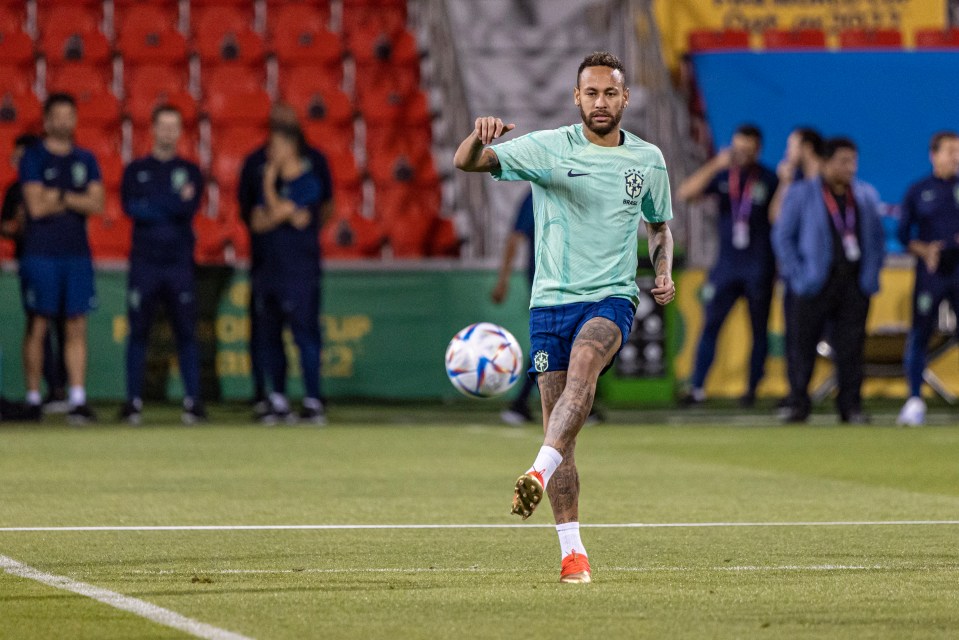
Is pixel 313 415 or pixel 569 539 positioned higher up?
pixel 569 539

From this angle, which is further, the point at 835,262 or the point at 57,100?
the point at 835,262

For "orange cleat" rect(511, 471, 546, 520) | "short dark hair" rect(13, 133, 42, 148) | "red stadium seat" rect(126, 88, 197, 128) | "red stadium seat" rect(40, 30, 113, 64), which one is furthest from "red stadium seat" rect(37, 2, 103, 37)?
"orange cleat" rect(511, 471, 546, 520)

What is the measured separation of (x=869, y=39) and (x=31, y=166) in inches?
Result: 441

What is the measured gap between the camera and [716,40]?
2236cm

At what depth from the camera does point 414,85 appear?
23.7m

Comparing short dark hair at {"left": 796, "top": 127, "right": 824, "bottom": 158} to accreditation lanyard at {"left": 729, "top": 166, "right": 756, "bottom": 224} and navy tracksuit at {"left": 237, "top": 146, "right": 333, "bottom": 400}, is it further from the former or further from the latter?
navy tracksuit at {"left": 237, "top": 146, "right": 333, "bottom": 400}

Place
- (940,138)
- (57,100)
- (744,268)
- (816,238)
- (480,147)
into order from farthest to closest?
1. (744,268)
2. (940,138)
3. (816,238)
4. (57,100)
5. (480,147)

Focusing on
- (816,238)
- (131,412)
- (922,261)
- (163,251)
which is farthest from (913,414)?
(131,412)

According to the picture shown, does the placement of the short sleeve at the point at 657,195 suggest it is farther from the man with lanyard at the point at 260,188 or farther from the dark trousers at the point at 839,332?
the dark trousers at the point at 839,332

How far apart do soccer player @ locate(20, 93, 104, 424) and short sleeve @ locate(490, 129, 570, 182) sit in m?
9.11

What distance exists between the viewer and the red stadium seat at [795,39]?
22703 millimetres

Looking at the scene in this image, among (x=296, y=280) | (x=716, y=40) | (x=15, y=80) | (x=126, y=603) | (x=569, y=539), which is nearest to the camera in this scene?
(x=126, y=603)

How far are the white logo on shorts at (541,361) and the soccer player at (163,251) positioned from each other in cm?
925

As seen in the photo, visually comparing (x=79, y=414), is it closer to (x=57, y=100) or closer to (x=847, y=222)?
(x=57, y=100)
